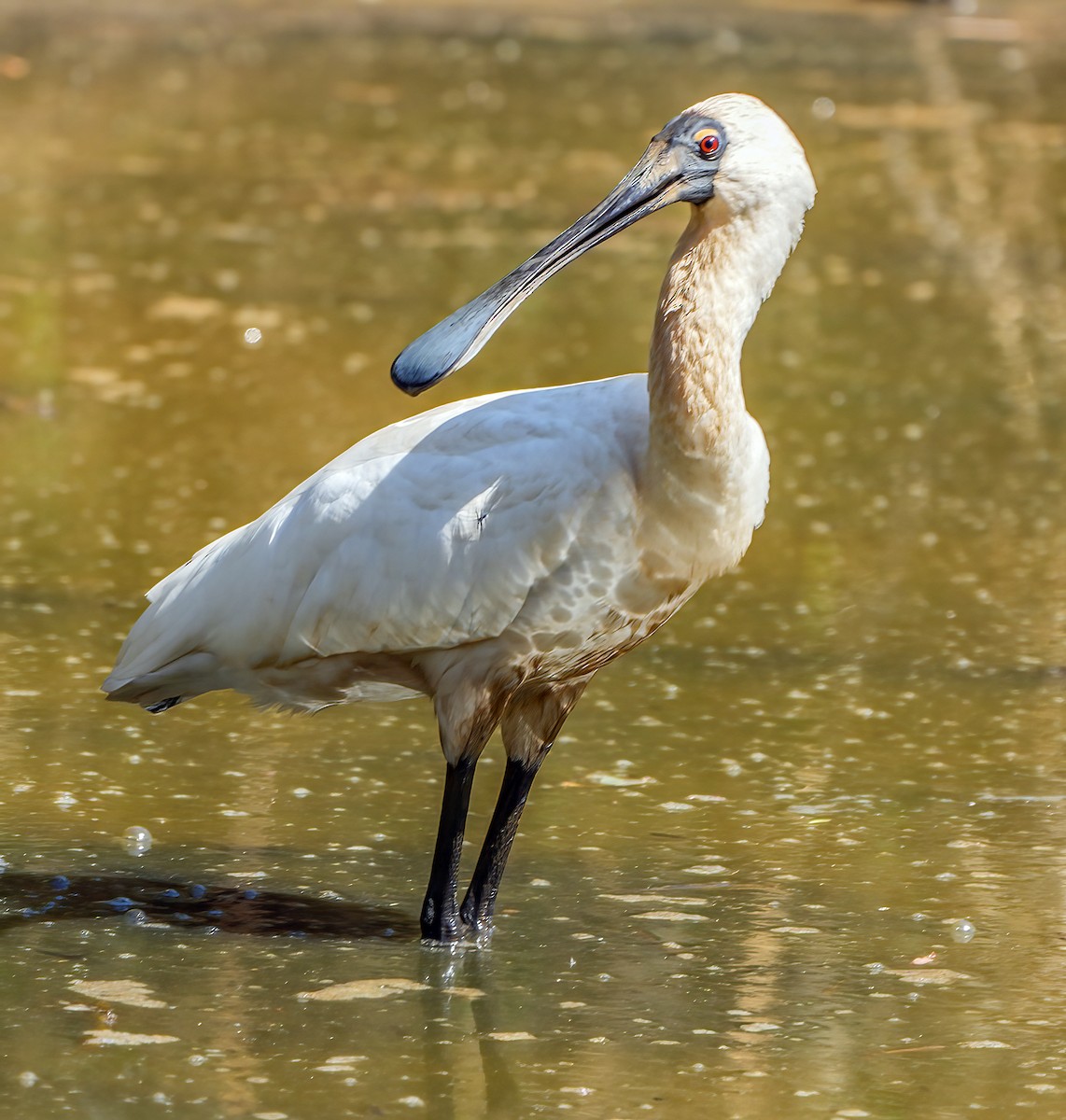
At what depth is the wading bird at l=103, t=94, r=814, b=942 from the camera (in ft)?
15.0

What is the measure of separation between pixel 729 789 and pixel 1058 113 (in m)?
13.2

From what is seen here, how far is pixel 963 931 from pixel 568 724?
1.69 metres

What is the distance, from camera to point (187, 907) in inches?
202

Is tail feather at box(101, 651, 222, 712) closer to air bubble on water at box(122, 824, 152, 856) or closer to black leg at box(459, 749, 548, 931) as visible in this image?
air bubble on water at box(122, 824, 152, 856)

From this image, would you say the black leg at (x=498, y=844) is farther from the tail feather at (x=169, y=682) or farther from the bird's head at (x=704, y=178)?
the bird's head at (x=704, y=178)

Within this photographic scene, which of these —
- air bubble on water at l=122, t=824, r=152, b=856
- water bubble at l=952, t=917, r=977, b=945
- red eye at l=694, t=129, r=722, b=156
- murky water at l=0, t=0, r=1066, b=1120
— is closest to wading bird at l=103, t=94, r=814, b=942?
red eye at l=694, t=129, r=722, b=156

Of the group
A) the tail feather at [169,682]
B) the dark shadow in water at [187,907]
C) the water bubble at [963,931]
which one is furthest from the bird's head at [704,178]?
Result: the water bubble at [963,931]

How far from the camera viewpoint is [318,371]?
10273mm

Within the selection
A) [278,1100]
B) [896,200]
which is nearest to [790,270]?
[896,200]

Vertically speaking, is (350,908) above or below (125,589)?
below

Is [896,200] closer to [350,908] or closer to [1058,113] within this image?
[1058,113]

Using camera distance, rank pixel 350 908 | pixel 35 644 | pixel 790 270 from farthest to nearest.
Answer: pixel 790 270, pixel 35 644, pixel 350 908

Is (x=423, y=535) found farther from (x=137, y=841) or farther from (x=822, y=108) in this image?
(x=822, y=108)

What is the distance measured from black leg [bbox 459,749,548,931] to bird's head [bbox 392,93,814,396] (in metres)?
0.98
